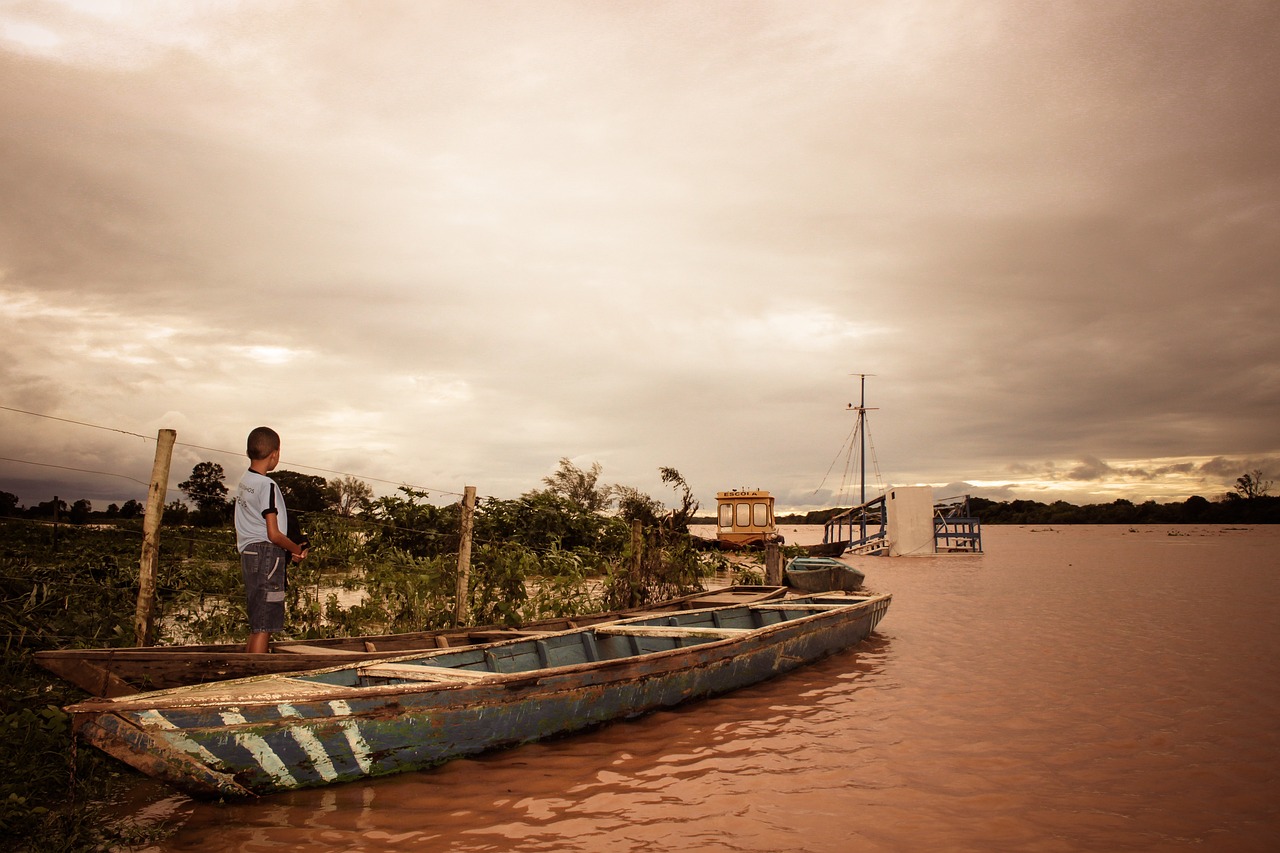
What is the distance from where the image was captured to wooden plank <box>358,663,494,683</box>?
5258 millimetres

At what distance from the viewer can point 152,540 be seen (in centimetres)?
597

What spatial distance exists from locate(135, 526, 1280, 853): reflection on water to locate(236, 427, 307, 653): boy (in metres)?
1.34

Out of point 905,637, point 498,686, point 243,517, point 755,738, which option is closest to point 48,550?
point 243,517

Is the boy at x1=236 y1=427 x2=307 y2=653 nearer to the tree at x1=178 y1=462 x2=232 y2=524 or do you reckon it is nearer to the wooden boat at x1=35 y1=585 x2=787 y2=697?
the wooden boat at x1=35 y1=585 x2=787 y2=697

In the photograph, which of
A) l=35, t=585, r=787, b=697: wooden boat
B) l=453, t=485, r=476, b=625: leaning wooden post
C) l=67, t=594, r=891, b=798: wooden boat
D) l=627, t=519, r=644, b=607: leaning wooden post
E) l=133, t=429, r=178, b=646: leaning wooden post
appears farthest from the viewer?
l=627, t=519, r=644, b=607: leaning wooden post

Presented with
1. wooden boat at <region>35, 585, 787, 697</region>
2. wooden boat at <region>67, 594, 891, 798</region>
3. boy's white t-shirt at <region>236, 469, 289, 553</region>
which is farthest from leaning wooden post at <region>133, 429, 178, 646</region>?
wooden boat at <region>67, 594, 891, 798</region>

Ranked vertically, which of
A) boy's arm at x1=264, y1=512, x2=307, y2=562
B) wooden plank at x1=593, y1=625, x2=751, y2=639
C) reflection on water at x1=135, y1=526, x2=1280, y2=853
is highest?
boy's arm at x1=264, y1=512, x2=307, y2=562

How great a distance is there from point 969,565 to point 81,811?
28.1m

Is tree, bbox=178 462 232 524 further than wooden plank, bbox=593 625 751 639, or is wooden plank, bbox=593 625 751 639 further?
tree, bbox=178 462 232 524

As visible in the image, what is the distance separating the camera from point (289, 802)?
459 cm

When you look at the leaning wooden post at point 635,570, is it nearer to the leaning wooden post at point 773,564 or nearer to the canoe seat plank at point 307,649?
the leaning wooden post at point 773,564

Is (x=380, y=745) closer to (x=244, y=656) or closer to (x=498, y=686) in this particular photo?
(x=498, y=686)

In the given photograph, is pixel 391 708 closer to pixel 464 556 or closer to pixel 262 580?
pixel 262 580

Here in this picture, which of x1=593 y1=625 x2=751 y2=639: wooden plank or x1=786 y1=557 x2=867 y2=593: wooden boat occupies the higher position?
x1=593 y1=625 x2=751 y2=639: wooden plank
